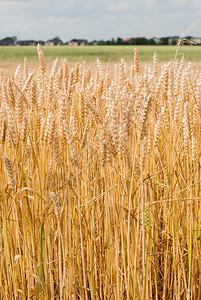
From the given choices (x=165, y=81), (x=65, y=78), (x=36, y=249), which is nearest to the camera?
(x=36, y=249)

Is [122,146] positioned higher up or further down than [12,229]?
higher up

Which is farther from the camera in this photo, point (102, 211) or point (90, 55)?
point (90, 55)

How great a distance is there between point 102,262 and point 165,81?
85cm

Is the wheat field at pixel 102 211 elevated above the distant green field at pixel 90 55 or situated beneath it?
situated beneath

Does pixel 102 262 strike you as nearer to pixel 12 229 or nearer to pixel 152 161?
pixel 12 229

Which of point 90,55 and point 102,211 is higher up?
point 90,55

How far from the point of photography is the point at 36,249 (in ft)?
4.85

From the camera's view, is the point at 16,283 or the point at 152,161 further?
the point at 152,161

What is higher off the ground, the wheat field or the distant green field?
the distant green field

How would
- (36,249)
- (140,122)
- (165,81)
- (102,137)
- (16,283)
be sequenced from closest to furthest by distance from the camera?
1. (140,122)
2. (102,137)
3. (16,283)
4. (36,249)
5. (165,81)

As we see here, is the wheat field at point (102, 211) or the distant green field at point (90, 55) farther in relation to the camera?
the distant green field at point (90, 55)

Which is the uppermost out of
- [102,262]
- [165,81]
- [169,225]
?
[165,81]

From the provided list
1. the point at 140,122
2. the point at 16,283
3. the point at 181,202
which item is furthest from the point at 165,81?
the point at 16,283

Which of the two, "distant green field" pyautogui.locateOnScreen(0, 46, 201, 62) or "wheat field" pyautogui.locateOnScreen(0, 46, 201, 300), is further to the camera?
"distant green field" pyautogui.locateOnScreen(0, 46, 201, 62)
